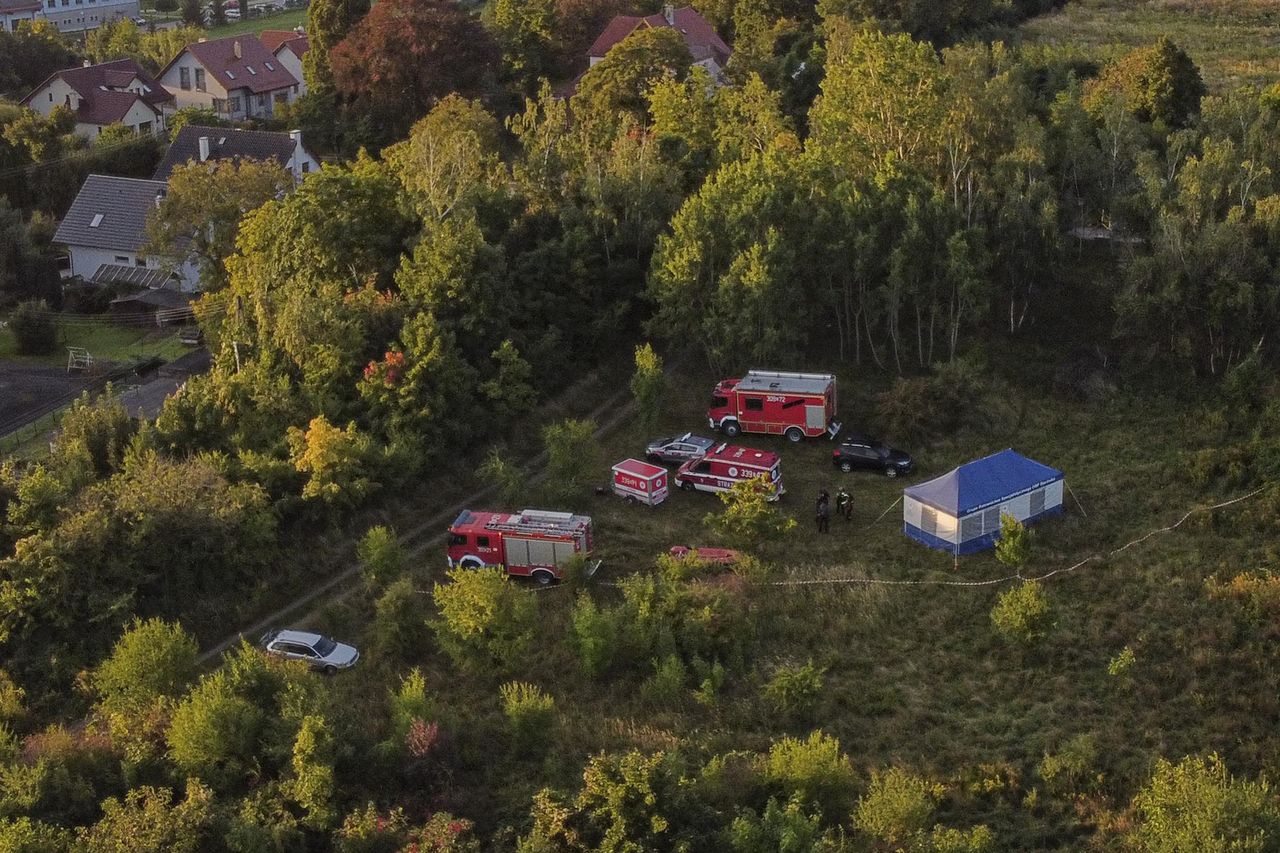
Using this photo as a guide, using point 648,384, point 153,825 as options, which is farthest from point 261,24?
point 153,825

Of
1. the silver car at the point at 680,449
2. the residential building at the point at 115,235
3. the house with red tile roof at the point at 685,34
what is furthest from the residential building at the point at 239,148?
the silver car at the point at 680,449

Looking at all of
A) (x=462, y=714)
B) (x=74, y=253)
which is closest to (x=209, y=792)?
(x=462, y=714)

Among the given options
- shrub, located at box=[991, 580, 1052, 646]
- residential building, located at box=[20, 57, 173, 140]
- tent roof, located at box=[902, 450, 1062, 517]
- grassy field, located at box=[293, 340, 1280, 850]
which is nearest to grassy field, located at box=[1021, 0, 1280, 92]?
tent roof, located at box=[902, 450, 1062, 517]

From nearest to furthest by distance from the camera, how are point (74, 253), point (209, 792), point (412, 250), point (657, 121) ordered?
point (209, 792) < point (412, 250) < point (657, 121) < point (74, 253)

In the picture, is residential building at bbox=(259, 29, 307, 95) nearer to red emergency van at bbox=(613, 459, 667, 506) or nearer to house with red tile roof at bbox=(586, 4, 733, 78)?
house with red tile roof at bbox=(586, 4, 733, 78)

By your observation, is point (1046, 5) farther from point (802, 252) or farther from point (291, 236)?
point (291, 236)

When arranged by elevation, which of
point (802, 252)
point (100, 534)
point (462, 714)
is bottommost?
point (462, 714)
